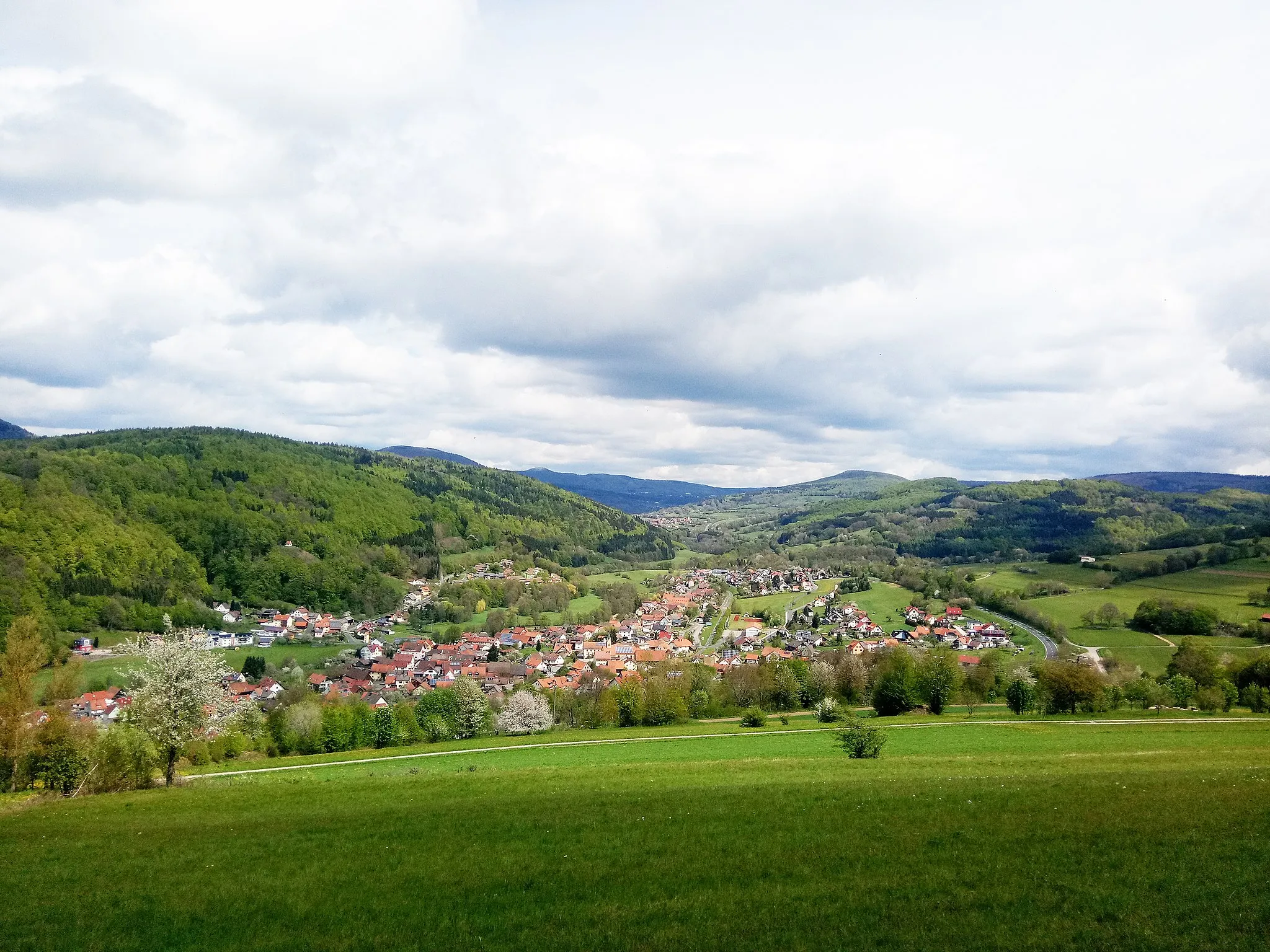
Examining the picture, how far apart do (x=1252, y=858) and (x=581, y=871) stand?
1277 centimetres

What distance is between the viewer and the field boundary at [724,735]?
164 ft

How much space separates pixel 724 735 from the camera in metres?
55.0

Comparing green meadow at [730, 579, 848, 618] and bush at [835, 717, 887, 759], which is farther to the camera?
green meadow at [730, 579, 848, 618]

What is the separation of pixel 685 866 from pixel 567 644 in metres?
128

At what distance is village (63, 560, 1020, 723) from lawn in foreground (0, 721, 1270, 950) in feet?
201

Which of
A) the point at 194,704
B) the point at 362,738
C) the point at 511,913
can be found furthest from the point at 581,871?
the point at 362,738

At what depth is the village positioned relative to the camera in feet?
330

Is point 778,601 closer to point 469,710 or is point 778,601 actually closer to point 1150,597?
point 1150,597

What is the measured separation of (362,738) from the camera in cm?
6812

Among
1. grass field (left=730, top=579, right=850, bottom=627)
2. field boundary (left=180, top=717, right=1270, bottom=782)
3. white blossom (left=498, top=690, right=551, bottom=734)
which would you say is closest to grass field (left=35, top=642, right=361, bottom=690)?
white blossom (left=498, top=690, right=551, bottom=734)

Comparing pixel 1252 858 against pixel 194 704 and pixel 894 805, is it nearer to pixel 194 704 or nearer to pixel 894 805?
pixel 894 805

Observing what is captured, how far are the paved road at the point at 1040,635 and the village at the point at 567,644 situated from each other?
5.03 metres

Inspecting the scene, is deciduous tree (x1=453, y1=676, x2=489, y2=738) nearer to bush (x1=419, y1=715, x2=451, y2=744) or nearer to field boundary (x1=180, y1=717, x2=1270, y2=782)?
bush (x1=419, y1=715, x2=451, y2=744)

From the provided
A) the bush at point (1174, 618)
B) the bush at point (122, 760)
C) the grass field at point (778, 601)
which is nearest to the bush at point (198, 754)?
the bush at point (122, 760)
